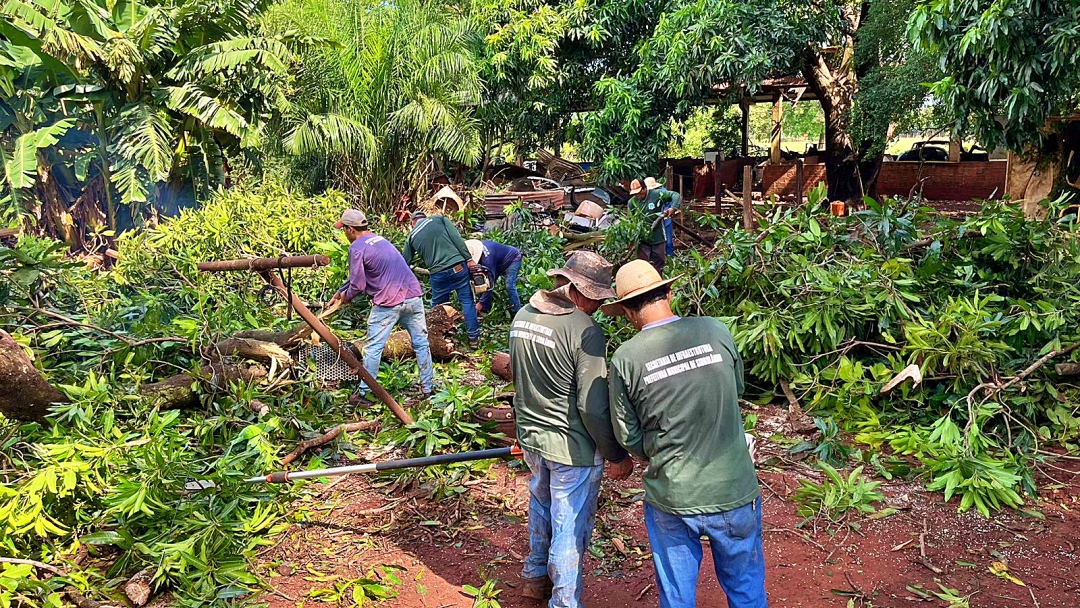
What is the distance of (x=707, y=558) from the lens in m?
4.21

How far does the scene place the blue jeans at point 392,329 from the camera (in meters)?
6.34

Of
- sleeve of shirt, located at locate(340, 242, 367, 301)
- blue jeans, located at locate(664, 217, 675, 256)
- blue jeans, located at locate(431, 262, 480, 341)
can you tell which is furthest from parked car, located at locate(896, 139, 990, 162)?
sleeve of shirt, located at locate(340, 242, 367, 301)

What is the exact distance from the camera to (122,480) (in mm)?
4094

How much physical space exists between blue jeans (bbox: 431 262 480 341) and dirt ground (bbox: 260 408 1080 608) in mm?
3192

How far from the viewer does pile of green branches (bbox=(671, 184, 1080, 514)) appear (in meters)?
5.13

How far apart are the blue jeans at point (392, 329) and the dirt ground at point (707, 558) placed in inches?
58.7

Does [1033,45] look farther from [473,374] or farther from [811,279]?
[473,374]

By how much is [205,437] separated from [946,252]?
598 centimetres

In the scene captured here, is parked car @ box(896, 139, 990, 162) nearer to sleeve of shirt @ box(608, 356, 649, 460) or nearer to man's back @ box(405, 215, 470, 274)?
man's back @ box(405, 215, 470, 274)

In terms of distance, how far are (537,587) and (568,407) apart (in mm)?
1018

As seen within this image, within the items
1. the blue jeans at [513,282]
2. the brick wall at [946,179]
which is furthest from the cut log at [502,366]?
the brick wall at [946,179]

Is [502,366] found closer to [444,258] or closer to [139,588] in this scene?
[444,258]

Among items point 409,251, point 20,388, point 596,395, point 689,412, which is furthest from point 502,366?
point 689,412

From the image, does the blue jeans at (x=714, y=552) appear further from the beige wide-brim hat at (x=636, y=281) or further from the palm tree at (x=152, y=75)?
the palm tree at (x=152, y=75)
